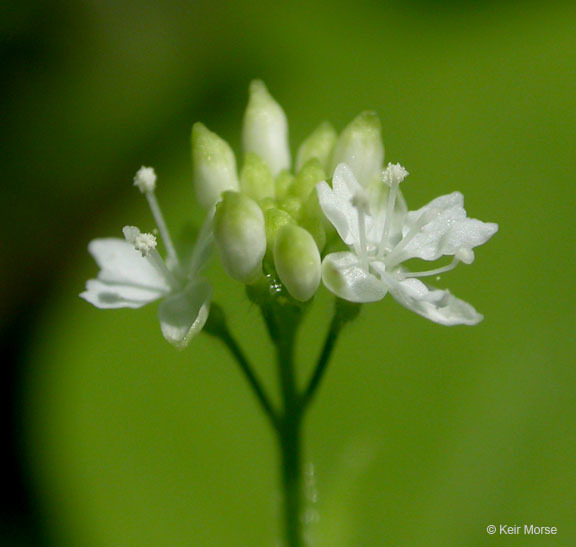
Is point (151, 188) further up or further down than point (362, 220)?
further up

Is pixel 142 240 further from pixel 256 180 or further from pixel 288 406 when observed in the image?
pixel 288 406

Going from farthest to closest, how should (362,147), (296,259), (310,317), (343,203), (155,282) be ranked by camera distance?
1. (310,317)
2. (155,282)
3. (362,147)
4. (343,203)
5. (296,259)

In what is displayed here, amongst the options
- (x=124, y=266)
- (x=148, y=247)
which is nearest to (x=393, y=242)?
(x=148, y=247)

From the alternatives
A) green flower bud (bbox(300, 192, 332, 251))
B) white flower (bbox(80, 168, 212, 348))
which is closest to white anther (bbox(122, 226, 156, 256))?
white flower (bbox(80, 168, 212, 348))

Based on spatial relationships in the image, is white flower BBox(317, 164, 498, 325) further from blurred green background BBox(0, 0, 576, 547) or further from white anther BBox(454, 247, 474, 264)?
blurred green background BBox(0, 0, 576, 547)

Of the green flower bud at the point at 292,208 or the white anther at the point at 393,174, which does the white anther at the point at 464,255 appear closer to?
the white anther at the point at 393,174

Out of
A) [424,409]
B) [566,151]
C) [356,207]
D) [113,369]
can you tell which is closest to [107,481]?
[113,369]

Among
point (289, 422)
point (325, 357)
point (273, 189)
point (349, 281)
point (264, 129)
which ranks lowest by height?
point (289, 422)

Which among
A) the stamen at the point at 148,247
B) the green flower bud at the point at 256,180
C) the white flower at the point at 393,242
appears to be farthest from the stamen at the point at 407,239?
the stamen at the point at 148,247

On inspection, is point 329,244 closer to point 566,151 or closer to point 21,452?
point 566,151
